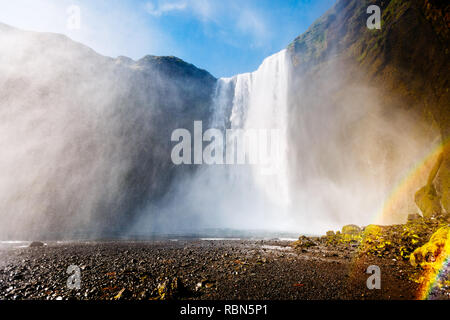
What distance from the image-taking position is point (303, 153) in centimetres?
3281

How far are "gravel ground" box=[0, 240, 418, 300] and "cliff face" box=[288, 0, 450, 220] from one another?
13986 millimetres

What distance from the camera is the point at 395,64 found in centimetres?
2098

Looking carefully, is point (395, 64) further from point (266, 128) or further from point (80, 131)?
point (80, 131)

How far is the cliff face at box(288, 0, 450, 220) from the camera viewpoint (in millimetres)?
16406

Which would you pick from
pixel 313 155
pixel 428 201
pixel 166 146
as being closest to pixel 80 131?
pixel 166 146

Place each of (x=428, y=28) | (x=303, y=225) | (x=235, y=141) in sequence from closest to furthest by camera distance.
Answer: (x=428, y=28), (x=303, y=225), (x=235, y=141)

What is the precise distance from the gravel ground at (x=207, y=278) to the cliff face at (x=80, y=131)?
25.1 meters

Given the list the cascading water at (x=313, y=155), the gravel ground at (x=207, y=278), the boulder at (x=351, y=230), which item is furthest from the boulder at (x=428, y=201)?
the gravel ground at (x=207, y=278)

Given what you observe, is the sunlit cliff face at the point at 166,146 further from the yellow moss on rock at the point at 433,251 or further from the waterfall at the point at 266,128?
the yellow moss on rock at the point at 433,251

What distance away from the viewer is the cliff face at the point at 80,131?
3350 cm

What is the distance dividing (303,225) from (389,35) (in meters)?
23.5

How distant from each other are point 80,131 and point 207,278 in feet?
141

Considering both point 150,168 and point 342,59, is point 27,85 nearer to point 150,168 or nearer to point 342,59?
point 150,168
